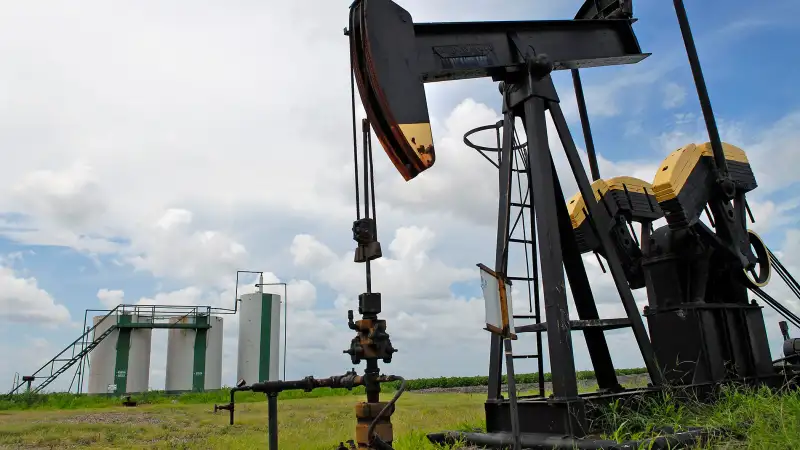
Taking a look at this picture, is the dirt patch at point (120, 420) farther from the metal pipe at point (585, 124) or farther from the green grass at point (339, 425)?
the metal pipe at point (585, 124)

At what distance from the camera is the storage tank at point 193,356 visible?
21.8 meters

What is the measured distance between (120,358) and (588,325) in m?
19.7

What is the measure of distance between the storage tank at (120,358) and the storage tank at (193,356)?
32.2 inches

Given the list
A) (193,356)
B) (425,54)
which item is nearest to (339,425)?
(425,54)

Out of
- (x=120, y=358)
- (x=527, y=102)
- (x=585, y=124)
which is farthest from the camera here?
(x=120, y=358)

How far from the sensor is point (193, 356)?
2203cm

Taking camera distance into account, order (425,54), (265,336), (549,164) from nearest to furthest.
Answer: (425,54) → (549,164) → (265,336)

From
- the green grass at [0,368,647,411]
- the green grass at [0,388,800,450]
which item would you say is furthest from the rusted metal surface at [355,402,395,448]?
the green grass at [0,368,647,411]

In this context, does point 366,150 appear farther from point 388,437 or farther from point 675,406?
point 675,406

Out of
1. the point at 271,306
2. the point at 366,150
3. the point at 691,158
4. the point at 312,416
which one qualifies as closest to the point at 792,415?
the point at 691,158

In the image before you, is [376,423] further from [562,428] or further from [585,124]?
[585,124]

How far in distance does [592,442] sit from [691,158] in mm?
3504

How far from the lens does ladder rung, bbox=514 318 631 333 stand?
5199mm

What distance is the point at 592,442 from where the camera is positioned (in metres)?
4.33
